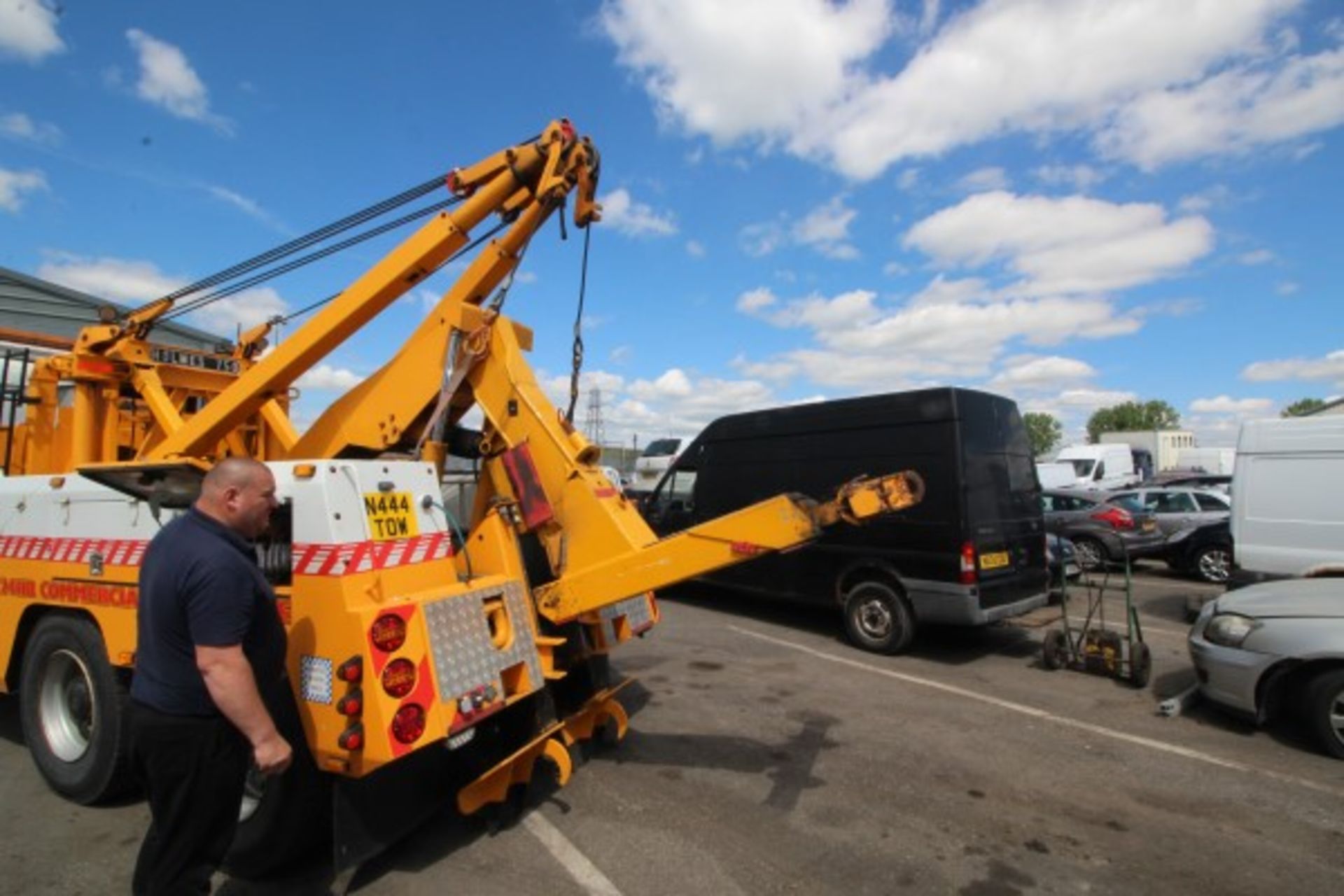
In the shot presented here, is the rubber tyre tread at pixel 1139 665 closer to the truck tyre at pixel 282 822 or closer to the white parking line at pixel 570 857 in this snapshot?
the white parking line at pixel 570 857

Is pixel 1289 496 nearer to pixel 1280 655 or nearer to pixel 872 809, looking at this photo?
pixel 1280 655

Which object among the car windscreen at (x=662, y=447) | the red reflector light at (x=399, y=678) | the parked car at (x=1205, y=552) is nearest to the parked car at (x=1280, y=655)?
the red reflector light at (x=399, y=678)

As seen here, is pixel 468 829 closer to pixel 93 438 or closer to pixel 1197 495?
pixel 93 438

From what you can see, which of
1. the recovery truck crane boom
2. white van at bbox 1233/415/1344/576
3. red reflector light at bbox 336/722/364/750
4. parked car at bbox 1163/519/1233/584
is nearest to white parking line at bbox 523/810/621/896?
the recovery truck crane boom

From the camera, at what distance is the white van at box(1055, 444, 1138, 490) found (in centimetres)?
3136

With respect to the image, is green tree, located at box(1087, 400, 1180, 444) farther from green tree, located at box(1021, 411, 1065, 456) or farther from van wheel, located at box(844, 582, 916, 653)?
van wheel, located at box(844, 582, 916, 653)

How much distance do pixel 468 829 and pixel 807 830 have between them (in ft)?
5.70

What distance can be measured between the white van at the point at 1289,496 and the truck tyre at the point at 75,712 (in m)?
10.0

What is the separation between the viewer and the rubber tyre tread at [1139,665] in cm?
660

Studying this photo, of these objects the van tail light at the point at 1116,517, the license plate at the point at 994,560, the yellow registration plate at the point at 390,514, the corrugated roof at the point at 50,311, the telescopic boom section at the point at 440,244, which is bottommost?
the license plate at the point at 994,560

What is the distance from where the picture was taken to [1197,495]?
14609mm

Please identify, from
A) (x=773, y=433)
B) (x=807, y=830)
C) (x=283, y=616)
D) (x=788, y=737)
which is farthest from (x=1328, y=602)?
(x=283, y=616)

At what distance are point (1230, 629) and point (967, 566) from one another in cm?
216

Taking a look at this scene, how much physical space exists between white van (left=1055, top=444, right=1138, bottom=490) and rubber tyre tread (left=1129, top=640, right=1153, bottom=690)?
26.7m
